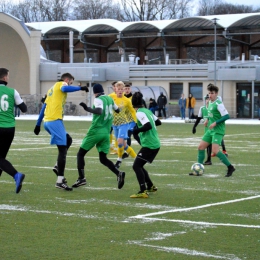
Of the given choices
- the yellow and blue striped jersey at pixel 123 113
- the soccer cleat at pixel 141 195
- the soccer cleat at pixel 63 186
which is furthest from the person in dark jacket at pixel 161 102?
the soccer cleat at pixel 141 195

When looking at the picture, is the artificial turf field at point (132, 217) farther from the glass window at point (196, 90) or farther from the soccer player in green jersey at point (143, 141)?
the glass window at point (196, 90)

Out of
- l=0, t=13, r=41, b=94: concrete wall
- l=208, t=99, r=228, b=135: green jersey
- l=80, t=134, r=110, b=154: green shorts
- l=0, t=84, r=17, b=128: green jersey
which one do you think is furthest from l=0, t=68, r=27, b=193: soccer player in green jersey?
l=0, t=13, r=41, b=94: concrete wall

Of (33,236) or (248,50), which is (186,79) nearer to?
(248,50)

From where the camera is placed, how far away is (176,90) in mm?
52906

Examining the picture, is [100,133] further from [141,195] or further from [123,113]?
[123,113]

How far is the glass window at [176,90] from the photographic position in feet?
173

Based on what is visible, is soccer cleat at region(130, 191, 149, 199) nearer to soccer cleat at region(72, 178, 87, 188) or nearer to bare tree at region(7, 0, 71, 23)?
soccer cleat at region(72, 178, 87, 188)

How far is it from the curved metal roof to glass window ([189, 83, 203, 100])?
221 inches

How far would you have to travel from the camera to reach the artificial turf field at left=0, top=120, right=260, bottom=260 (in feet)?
22.8

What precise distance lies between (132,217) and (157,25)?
5153 centimetres

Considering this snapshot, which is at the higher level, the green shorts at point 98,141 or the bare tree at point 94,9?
the bare tree at point 94,9

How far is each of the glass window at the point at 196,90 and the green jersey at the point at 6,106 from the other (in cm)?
4118

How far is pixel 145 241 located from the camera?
7.33m

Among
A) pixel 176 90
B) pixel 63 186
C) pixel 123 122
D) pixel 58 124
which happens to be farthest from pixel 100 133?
pixel 176 90
